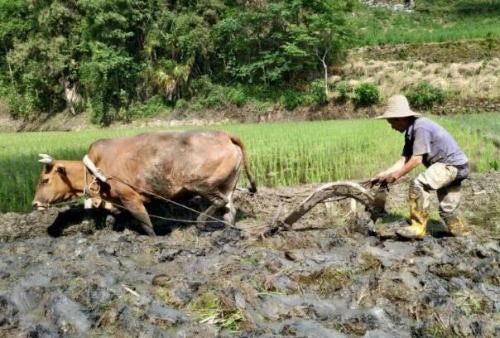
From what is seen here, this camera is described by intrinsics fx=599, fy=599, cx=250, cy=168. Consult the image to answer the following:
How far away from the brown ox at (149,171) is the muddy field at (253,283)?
0.46m

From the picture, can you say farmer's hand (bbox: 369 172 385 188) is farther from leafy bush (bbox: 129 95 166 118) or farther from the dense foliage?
leafy bush (bbox: 129 95 166 118)

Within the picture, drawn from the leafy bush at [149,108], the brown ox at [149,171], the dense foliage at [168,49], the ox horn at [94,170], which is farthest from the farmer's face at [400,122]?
the leafy bush at [149,108]

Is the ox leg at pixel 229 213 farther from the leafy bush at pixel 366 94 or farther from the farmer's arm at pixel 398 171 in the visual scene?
the leafy bush at pixel 366 94

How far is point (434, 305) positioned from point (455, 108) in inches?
916

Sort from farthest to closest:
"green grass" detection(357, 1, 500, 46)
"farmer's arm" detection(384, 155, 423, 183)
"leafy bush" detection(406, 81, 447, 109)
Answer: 1. "green grass" detection(357, 1, 500, 46)
2. "leafy bush" detection(406, 81, 447, 109)
3. "farmer's arm" detection(384, 155, 423, 183)

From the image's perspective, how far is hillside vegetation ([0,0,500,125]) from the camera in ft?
97.3

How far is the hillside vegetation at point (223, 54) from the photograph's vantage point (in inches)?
1168

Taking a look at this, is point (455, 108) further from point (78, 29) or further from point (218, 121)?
point (78, 29)

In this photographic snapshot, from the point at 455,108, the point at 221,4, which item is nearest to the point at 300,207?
the point at 455,108

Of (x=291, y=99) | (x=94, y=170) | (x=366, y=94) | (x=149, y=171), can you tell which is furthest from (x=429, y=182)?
(x=291, y=99)

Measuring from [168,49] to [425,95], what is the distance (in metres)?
14.8

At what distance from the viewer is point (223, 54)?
112 feet

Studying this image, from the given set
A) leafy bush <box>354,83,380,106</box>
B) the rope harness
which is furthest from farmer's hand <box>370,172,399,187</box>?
leafy bush <box>354,83,380,106</box>

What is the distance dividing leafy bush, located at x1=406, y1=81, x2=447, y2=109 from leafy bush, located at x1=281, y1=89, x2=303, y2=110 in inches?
220
